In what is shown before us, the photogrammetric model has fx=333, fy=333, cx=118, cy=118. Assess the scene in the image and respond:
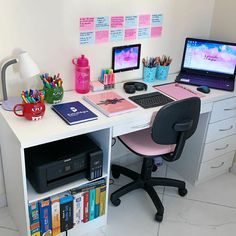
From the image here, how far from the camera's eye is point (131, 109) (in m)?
1.88

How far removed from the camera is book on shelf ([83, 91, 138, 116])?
1.84 m

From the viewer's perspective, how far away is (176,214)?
88.1 inches

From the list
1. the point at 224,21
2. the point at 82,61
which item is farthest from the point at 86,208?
the point at 224,21

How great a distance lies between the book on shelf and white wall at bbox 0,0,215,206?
20 centimetres

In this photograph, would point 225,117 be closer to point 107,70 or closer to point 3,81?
point 107,70

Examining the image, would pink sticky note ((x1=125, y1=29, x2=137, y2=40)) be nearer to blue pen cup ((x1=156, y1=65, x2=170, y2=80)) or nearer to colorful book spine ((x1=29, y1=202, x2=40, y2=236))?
blue pen cup ((x1=156, y1=65, x2=170, y2=80))

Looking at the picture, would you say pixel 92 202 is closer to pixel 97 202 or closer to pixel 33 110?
pixel 97 202

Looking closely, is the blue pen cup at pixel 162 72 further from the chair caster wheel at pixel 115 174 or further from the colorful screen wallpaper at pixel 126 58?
the chair caster wheel at pixel 115 174

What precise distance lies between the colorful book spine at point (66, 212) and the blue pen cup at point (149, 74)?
3.27 feet

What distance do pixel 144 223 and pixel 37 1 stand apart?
148cm

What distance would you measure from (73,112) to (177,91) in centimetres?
77

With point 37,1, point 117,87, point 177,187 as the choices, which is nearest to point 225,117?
point 177,187

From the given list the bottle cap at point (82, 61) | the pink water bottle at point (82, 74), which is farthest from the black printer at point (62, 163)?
the bottle cap at point (82, 61)

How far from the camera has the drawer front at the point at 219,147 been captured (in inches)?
94.4
